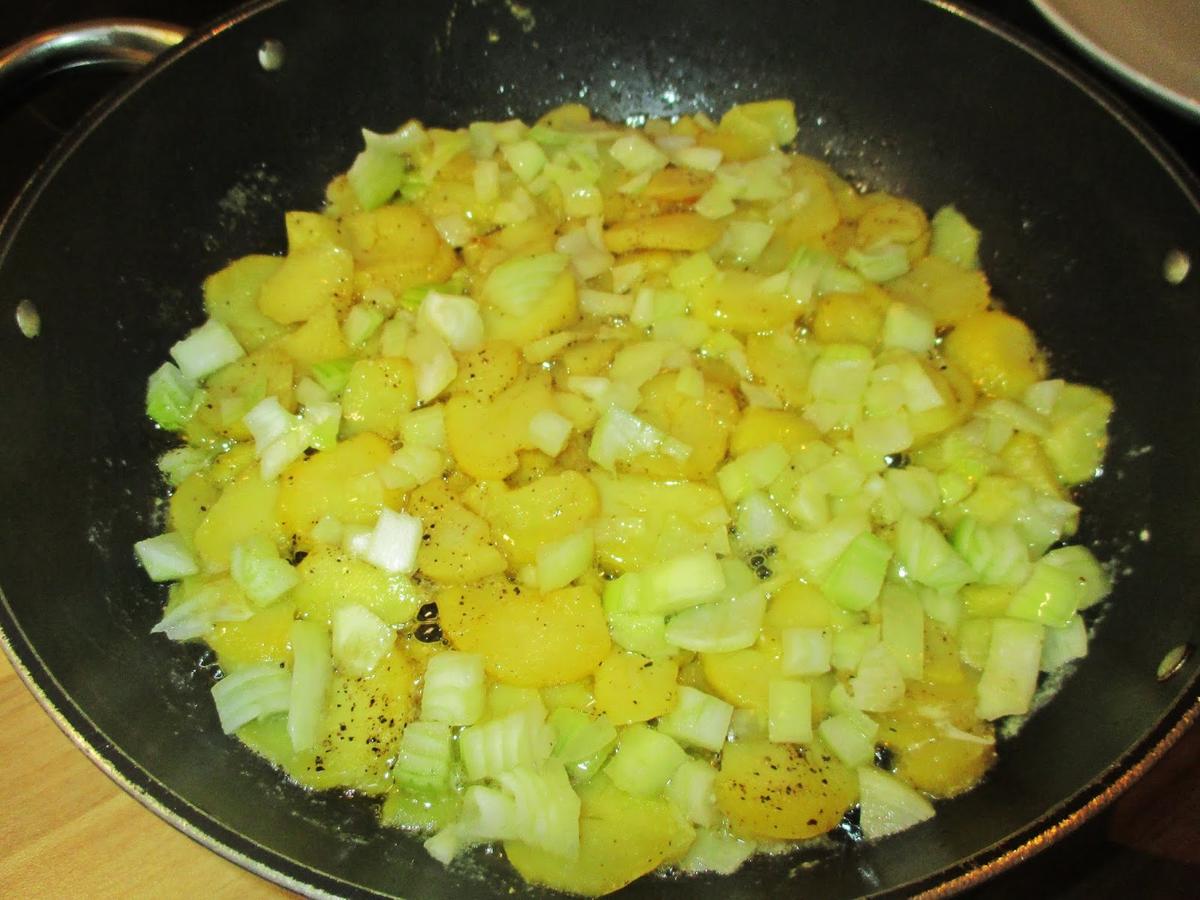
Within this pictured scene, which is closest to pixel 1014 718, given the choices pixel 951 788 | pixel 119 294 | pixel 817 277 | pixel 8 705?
pixel 951 788

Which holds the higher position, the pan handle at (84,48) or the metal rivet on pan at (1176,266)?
the pan handle at (84,48)

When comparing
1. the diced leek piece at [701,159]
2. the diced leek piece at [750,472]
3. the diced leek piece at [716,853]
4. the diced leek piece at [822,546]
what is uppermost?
the diced leek piece at [701,159]

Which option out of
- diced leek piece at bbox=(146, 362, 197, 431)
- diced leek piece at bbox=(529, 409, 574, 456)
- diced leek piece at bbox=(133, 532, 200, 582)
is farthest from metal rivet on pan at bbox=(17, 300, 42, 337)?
diced leek piece at bbox=(529, 409, 574, 456)

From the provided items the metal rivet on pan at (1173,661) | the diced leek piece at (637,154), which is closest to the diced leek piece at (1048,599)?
the metal rivet on pan at (1173,661)

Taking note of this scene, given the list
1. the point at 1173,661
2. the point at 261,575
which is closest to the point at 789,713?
the point at 1173,661

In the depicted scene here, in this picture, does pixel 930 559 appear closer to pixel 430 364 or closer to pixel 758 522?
pixel 758 522

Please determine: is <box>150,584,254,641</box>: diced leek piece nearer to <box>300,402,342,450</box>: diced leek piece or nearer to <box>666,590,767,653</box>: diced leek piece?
<box>300,402,342,450</box>: diced leek piece

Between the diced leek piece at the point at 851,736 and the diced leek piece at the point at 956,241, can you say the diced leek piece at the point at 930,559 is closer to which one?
the diced leek piece at the point at 851,736
